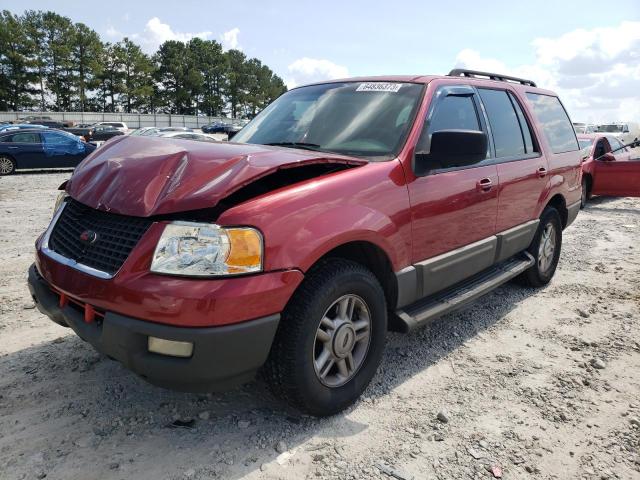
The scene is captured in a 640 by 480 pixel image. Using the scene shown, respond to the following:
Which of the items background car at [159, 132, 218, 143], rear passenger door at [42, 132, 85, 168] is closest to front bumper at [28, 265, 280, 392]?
background car at [159, 132, 218, 143]

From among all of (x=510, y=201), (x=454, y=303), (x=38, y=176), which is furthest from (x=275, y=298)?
(x=38, y=176)

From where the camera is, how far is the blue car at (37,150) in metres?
15.1

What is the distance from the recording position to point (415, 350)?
12.1 feet

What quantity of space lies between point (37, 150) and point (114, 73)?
226 feet

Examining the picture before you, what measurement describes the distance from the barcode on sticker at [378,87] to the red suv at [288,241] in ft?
0.06

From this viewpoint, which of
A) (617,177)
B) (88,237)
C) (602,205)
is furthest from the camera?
(602,205)

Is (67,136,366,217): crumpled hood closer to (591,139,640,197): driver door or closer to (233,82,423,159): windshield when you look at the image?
(233,82,423,159): windshield

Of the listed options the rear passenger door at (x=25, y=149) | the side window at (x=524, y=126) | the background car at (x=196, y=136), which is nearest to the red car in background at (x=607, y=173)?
the side window at (x=524, y=126)

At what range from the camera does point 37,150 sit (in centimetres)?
1564

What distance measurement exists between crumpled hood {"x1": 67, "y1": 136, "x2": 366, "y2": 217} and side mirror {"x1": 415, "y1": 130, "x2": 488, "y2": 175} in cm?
59

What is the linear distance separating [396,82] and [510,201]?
4.71 feet

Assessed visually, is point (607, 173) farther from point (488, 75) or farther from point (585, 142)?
point (488, 75)

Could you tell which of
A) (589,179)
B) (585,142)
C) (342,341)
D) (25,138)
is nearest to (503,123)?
(342,341)

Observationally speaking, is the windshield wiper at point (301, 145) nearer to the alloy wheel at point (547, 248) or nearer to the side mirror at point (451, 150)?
the side mirror at point (451, 150)
